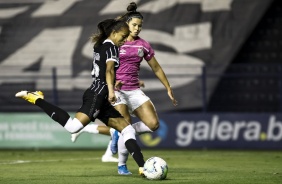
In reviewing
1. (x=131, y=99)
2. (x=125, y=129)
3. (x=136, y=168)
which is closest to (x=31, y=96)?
(x=125, y=129)

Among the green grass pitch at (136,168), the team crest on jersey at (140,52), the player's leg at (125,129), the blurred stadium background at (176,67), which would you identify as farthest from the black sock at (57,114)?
the blurred stadium background at (176,67)

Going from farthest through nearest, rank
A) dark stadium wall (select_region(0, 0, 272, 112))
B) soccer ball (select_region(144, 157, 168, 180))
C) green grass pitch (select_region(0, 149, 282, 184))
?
dark stadium wall (select_region(0, 0, 272, 112)) → green grass pitch (select_region(0, 149, 282, 184)) → soccer ball (select_region(144, 157, 168, 180))

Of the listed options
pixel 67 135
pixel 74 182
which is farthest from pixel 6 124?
pixel 74 182

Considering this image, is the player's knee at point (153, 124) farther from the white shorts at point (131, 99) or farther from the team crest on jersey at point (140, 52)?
the team crest on jersey at point (140, 52)

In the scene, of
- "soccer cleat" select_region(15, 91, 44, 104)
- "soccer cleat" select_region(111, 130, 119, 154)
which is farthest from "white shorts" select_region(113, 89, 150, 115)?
"soccer cleat" select_region(15, 91, 44, 104)

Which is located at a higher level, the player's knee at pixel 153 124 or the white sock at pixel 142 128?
the player's knee at pixel 153 124

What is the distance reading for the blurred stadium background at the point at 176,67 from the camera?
2092cm

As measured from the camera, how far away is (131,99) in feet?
43.4

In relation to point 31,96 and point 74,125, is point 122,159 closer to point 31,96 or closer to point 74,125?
point 74,125

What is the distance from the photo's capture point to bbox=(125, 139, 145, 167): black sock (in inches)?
446

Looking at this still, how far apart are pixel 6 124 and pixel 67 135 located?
5.29 ft

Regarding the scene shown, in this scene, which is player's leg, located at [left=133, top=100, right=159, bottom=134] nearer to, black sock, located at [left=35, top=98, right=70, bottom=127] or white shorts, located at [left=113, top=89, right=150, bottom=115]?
white shorts, located at [left=113, top=89, right=150, bottom=115]

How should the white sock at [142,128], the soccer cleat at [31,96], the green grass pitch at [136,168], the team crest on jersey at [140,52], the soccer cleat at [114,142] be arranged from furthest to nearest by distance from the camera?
the soccer cleat at [114,142]
the team crest on jersey at [140,52]
the white sock at [142,128]
the soccer cleat at [31,96]
the green grass pitch at [136,168]

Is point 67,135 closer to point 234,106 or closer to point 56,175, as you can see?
point 234,106
